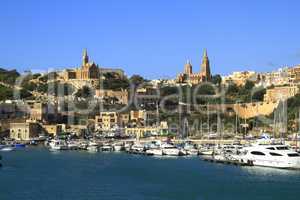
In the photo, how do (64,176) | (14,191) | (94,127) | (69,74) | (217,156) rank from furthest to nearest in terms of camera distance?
(69,74) → (94,127) → (217,156) → (64,176) → (14,191)

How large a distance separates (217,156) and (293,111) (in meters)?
27.8

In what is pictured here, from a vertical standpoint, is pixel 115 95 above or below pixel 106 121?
above

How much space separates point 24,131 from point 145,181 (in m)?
54.9

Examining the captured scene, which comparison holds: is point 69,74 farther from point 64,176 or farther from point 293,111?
point 64,176

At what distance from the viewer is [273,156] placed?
125 ft

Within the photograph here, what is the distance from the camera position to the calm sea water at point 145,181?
29094 mm

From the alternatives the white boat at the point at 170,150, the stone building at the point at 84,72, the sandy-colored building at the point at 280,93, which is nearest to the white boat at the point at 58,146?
the white boat at the point at 170,150

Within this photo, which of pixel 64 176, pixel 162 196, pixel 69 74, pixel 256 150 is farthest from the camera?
pixel 69 74

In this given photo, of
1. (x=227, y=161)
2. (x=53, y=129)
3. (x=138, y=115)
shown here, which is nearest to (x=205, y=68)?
(x=138, y=115)

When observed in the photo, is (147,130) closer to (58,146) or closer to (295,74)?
(58,146)

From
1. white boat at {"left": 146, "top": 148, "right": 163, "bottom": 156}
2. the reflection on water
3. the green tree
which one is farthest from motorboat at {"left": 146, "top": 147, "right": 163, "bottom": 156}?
the green tree

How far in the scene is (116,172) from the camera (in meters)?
39.5

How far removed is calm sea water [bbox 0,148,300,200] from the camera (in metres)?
29.1

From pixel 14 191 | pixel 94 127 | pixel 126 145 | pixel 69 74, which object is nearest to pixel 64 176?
pixel 14 191
